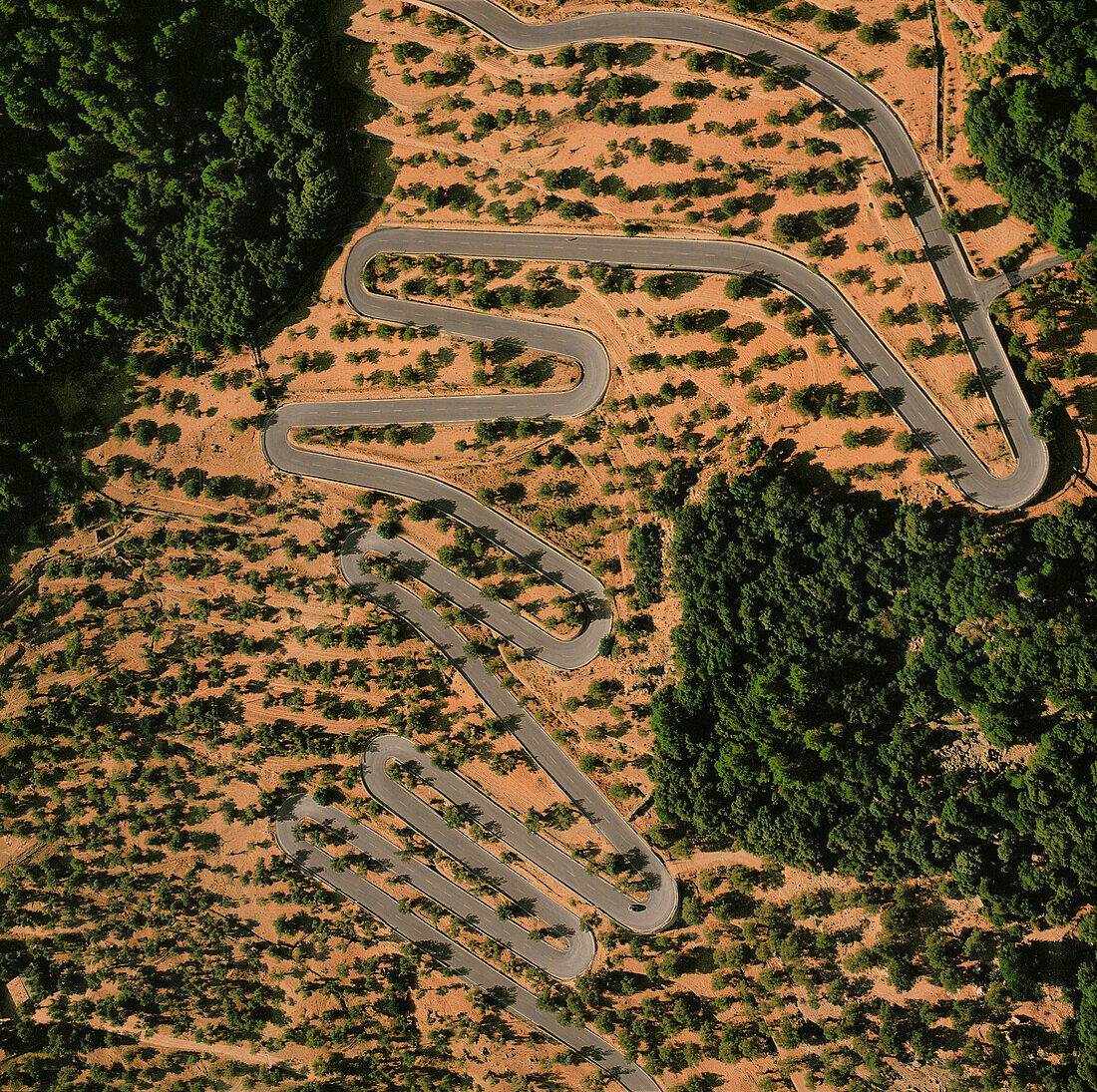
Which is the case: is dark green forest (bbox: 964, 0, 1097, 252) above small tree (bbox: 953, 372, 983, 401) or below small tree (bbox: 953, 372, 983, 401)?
above

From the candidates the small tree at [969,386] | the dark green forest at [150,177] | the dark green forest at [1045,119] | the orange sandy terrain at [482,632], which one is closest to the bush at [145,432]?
the orange sandy terrain at [482,632]

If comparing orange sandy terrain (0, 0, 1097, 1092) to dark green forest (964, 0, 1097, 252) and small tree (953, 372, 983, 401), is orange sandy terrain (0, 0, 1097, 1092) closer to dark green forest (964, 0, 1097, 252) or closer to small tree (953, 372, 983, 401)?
small tree (953, 372, 983, 401)

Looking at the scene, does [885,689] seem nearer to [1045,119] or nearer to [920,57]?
[1045,119]

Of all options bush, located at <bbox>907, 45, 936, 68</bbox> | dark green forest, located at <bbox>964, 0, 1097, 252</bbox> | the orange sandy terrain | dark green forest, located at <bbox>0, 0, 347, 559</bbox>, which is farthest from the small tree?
dark green forest, located at <bbox>0, 0, 347, 559</bbox>

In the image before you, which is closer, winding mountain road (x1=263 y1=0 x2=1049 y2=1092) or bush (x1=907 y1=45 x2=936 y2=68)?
bush (x1=907 y1=45 x2=936 y2=68)

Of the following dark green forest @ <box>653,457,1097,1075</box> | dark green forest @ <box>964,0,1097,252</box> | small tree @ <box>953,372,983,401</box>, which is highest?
dark green forest @ <box>964,0,1097,252</box>

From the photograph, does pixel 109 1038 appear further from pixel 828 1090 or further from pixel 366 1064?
pixel 828 1090
